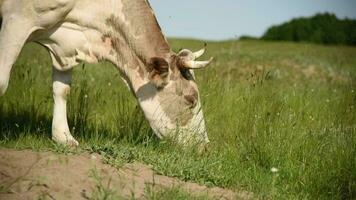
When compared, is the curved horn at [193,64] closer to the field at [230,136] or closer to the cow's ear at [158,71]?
the cow's ear at [158,71]

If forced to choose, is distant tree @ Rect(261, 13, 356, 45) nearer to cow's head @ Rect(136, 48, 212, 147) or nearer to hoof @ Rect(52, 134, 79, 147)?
cow's head @ Rect(136, 48, 212, 147)

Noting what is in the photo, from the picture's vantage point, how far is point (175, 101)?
21.9 ft

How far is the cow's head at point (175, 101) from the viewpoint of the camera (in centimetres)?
661

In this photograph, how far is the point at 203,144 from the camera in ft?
21.2

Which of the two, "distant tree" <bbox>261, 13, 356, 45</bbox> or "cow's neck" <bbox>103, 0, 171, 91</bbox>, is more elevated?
"cow's neck" <bbox>103, 0, 171, 91</bbox>

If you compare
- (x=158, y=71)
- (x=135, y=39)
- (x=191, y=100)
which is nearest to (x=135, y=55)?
(x=135, y=39)

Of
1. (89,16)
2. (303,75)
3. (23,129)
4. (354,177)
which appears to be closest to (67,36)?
(89,16)

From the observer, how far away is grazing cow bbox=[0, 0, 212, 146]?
645cm

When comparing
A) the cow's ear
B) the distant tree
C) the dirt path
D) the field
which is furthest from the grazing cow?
the distant tree

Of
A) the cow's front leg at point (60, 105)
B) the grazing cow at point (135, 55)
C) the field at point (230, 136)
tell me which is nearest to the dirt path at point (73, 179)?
the field at point (230, 136)

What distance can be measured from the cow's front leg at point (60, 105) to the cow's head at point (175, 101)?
3.23ft

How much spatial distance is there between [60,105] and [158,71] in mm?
1408

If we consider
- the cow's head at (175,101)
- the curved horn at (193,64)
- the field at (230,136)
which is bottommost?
the field at (230,136)

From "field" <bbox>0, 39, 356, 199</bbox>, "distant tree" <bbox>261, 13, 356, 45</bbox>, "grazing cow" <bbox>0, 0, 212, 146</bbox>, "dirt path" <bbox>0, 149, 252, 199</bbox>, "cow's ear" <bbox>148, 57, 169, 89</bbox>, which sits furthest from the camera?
"distant tree" <bbox>261, 13, 356, 45</bbox>
